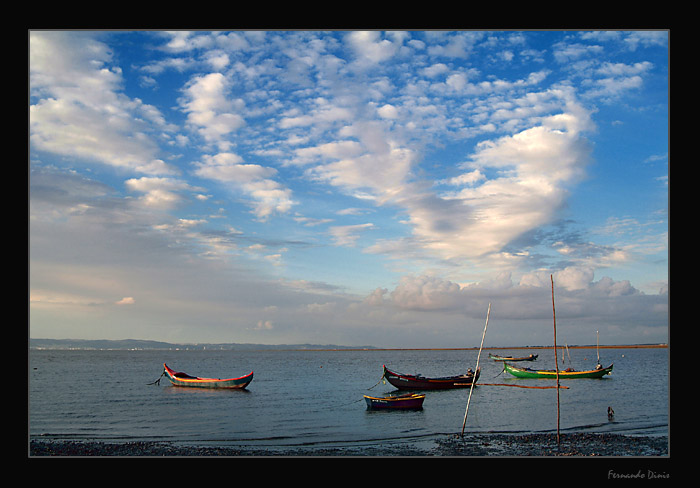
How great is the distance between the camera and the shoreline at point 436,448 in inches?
729

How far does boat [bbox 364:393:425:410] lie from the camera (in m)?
31.0

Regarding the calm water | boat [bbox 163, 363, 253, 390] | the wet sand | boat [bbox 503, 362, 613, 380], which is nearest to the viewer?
the wet sand

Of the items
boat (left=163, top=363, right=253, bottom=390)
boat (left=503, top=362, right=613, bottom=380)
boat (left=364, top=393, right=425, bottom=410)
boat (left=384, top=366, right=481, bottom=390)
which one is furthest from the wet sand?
boat (left=503, top=362, right=613, bottom=380)

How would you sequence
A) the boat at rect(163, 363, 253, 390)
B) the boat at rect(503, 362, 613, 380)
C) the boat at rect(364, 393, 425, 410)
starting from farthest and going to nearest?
the boat at rect(503, 362, 613, 380)
the boat at rect(163, 363, 253, 390)
the boat at rect(364, 393, 425, 410)

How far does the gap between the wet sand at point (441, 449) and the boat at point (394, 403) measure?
940 cm

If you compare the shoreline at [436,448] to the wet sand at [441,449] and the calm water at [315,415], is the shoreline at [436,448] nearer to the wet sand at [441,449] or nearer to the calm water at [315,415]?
the wet sand at [441,449]

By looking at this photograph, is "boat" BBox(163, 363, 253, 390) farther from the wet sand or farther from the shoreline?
the wet sand

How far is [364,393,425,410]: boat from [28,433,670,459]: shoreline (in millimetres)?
9263

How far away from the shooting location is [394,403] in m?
31.1

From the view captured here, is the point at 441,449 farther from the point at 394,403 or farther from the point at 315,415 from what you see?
the point at 315,415

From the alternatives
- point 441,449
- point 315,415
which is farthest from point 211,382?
point 441,449

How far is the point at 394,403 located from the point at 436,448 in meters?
11.6
